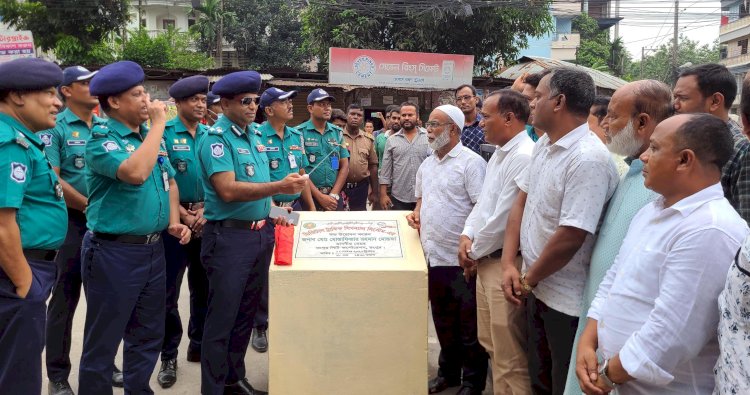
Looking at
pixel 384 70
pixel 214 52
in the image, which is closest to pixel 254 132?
pixel 384 70

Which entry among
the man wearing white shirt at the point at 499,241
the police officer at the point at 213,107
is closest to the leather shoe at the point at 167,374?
the man wearing white shirt at the point at 499,241

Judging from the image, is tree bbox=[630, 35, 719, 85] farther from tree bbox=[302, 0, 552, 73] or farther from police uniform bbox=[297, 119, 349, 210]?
police uniform bbox=[297, 119, 349, 210]

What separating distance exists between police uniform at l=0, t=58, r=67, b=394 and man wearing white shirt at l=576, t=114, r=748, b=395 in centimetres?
212

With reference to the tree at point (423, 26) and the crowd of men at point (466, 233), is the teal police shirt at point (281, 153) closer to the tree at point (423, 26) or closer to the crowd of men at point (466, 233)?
the crowd of men at point (466, 233)

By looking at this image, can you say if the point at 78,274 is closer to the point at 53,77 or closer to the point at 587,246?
the point at 53,77

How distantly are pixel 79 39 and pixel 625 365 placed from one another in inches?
822

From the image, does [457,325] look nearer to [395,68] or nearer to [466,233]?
[466,233]

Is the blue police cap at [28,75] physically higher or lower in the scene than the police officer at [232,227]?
higher

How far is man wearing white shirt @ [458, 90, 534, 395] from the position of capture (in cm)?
294

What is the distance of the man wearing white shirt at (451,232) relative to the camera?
3.53m

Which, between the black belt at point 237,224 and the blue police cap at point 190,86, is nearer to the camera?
the black belt at point 237,224

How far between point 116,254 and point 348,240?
1147 mm

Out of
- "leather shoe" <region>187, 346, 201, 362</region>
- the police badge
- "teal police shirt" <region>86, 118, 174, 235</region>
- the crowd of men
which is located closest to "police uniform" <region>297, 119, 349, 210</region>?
the crowd of men

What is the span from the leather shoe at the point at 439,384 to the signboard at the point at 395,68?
12.7 meters
